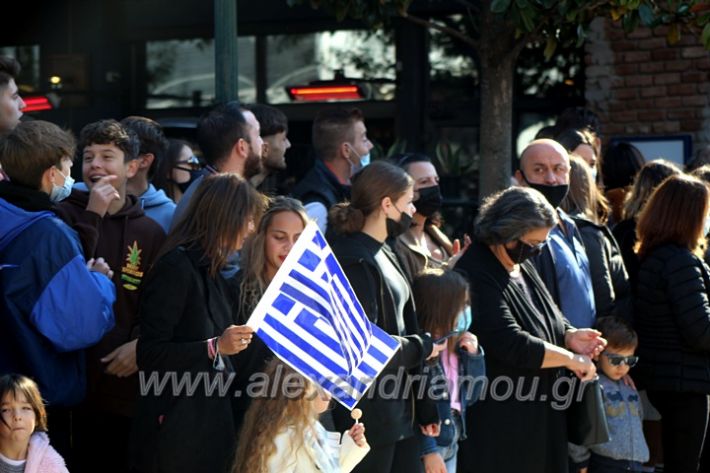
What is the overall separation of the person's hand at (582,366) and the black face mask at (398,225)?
3.51ft

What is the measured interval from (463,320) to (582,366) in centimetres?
68

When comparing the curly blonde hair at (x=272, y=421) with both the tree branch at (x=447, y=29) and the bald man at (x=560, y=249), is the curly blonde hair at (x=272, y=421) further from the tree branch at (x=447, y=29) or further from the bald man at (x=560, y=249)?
the tree branch at (x=447, y=29)

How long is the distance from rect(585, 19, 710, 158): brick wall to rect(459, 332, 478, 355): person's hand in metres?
5.12

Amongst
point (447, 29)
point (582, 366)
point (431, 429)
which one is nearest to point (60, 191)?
point (431, 429)

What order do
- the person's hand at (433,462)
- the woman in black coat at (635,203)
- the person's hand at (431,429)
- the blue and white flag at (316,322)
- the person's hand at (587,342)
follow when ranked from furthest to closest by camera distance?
the woman in black coat at (635,203), the person's hand at (587,342), the person's hand at (433,462), the person's hand at (431,429), the blue and white flag at (316,322)

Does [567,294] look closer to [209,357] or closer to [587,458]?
[587,458]

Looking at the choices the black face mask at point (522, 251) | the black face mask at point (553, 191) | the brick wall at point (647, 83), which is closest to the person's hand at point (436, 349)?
the black face mask at point (522, 251)

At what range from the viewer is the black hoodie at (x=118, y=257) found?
5.06 meters

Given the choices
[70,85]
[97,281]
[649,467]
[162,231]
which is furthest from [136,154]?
[70,85]

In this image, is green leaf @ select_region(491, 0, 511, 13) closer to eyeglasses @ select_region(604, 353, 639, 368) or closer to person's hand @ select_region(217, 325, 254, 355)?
eyeglasses @ select_region(604, 353, 639, 368)

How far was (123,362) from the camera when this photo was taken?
495 cm

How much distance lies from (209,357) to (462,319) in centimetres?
152

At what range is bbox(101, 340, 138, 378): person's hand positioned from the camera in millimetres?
4943

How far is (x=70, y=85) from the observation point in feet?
38.9
